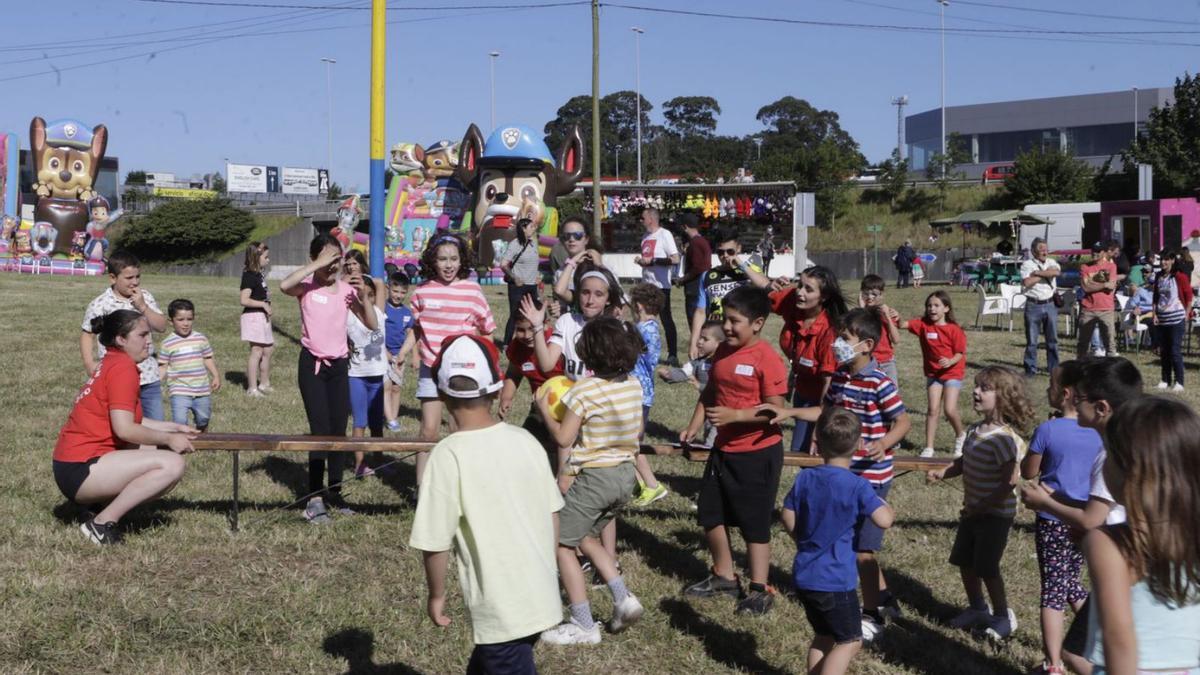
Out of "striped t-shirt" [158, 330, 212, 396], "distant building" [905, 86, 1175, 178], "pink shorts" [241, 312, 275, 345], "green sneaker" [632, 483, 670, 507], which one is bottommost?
"green sneaker" [632, 483, 670, 507]

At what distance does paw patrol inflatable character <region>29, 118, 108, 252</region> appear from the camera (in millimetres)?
36438

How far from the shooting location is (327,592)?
5801 millimetres

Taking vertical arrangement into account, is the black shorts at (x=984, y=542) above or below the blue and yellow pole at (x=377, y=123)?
below

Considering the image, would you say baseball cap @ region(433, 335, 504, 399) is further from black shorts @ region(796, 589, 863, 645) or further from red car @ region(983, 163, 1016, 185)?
red car @ region(983, 163, 1016, 185)

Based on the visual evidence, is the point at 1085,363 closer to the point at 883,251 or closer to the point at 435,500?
the point at 435,500

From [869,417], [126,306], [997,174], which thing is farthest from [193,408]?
[997,174]

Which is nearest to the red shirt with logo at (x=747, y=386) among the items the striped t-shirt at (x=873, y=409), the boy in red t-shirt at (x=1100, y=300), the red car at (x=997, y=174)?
the striped t-shirt at (x=873, y=409)

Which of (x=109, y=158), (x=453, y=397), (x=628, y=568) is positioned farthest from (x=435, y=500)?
(x=109, y=158)

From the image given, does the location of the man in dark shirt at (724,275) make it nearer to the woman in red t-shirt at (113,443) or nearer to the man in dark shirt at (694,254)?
the man in dark shirt at (694,254)

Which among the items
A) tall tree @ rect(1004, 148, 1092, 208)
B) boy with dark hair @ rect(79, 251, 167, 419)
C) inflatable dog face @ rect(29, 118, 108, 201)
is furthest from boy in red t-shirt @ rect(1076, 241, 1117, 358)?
tall tree @ rect(1004, 148, 1092, 208)

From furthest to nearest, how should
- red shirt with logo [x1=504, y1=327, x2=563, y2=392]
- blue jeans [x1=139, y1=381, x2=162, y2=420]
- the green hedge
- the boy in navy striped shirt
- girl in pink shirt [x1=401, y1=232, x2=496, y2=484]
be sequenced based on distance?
the green hedge, blue jeans [x1=139, y1=381, x2=162, y2=420], girl in pink shirt [x1=401, y1=232, x2=496, y2=484], red shirt with logo [x1=504, y1=327, x2=563, y2=392], the boy in navy striped shirt

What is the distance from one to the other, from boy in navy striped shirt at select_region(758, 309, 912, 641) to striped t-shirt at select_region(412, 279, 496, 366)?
2214 mm

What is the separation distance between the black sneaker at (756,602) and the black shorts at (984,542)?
0.96 m

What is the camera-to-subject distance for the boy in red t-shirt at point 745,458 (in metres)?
5.58
